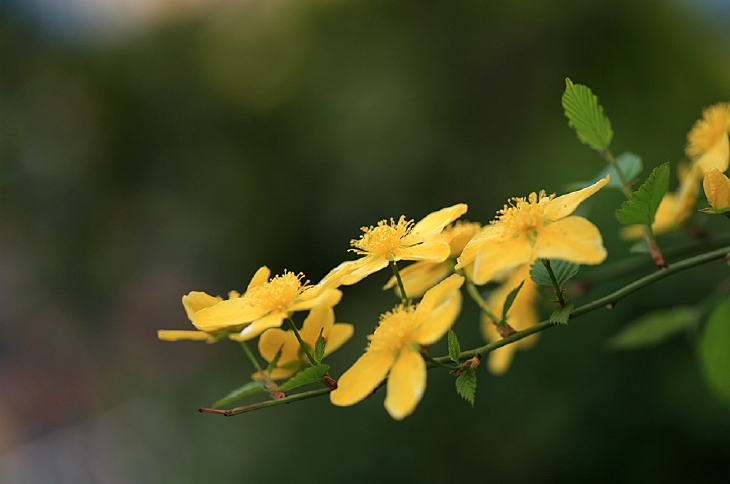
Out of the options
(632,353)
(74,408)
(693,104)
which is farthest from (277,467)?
(693,104)

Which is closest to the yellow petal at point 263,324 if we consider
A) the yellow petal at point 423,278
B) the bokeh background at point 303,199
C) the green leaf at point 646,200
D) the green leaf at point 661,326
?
the yellow petal at point 423,278

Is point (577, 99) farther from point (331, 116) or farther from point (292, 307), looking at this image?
point (331, 116)

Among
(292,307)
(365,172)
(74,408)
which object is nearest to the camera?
(292,307)

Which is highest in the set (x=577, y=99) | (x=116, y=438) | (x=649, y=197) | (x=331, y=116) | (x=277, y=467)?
(x=331, y=116)

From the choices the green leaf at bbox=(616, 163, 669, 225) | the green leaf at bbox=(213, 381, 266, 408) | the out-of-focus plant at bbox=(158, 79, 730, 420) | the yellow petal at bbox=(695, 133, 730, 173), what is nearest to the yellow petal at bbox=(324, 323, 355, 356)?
the out-of-focus plant at bbox=(158, 79, 730, 420)

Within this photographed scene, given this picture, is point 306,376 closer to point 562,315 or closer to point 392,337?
point 392,337

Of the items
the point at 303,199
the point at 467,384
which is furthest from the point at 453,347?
the point at 303,199

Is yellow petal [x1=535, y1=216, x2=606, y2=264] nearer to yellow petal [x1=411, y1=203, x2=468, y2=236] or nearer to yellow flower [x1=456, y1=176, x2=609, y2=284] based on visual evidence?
yellow flower [x1=456, y1=176, x2=609, y2=284]
